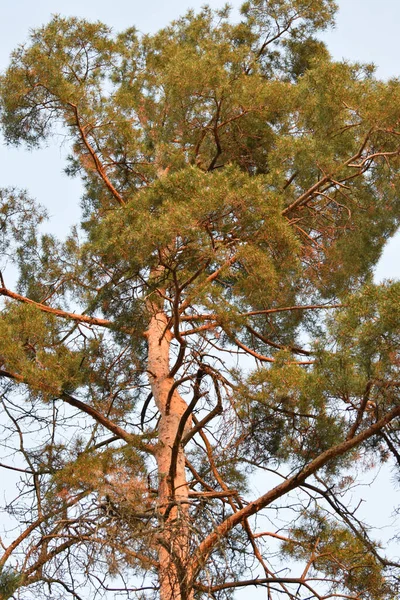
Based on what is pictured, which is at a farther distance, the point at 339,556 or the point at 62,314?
the point at 62,314

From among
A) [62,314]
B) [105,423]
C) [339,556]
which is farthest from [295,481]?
[62,314]

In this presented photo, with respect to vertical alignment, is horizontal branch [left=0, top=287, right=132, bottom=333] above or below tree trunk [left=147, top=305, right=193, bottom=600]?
above

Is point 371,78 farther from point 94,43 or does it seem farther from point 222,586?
point 222,586

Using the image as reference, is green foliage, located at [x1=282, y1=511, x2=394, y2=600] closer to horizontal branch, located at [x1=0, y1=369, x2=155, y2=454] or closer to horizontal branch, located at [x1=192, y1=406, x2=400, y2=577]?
horizontal branch, located at [x1=192, y1=406, x2=400, y2=577]

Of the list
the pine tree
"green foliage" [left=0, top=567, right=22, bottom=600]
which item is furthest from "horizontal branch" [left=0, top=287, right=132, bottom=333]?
"green foliage" [left=0, top=567, right=22, bottom=600]

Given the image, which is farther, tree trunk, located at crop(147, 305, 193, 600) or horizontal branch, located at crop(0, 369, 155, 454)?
horizontal branch, located at crop(0, 369, 155, 454)

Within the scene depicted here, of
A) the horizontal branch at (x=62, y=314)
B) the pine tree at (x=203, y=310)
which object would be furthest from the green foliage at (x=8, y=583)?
the horizontal branch at (x=62, y=314)

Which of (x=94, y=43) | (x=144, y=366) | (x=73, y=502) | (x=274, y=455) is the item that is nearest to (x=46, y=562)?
(x=73, y=502)

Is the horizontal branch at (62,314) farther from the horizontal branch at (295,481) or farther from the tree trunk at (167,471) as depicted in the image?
the horizontal branch at (295,481)

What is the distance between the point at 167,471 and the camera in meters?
6.07

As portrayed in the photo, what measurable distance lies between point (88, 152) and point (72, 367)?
3.00m

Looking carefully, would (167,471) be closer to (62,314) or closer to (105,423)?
(105,423)

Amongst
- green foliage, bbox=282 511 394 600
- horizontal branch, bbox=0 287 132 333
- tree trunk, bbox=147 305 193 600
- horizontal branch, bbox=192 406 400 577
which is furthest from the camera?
horizontal branch, bbox=0 287 132 333

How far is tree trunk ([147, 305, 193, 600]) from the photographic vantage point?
473cm
